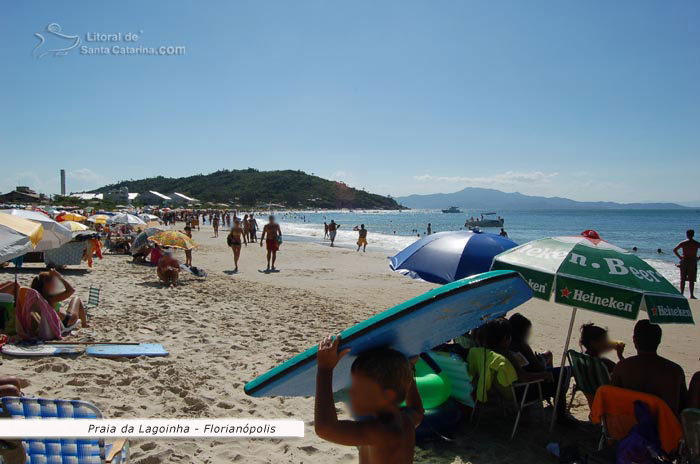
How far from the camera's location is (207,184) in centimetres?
13950

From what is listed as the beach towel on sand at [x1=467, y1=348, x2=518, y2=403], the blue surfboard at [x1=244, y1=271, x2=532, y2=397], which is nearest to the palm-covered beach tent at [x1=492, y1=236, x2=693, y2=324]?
the beach towel on sand at [x1=467, y1=348, x2=518, y2=403]

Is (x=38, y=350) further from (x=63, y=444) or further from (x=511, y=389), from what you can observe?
(x=511, y=389)

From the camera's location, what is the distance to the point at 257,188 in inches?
5226

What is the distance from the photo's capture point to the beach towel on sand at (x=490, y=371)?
3.68 m

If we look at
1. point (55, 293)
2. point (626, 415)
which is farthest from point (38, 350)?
point (626, 415)

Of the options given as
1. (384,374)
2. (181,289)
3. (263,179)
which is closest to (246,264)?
(181,289)

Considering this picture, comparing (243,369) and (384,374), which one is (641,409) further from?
(243,369)

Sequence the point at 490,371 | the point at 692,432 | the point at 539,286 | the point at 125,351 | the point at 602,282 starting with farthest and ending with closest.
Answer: the point at 125,351
the point at 490,371
the point at 539,286
the point at 602,282
the point at 692,432

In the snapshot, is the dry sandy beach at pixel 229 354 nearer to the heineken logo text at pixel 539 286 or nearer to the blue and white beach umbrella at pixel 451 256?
the heineken logo text at pixel 539 286

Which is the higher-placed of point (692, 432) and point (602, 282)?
point (602, 282)

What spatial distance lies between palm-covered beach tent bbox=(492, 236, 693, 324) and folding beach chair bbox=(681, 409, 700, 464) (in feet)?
1.99

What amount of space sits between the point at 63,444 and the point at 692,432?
384 cm

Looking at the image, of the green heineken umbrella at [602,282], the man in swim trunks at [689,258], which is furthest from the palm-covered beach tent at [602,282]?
the man in swim trunks at [689,258]

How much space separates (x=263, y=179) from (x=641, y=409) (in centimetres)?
14513
